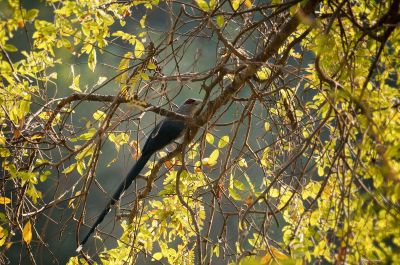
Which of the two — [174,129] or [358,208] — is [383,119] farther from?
[174,129]

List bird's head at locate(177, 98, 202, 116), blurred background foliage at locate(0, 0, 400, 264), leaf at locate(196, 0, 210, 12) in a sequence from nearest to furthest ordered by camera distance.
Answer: blurred background foliage at locate(0, 0, 400, 264)
leaf at locate(196, 0, 210, 12)
bird's head at locate(177, 98, 202, 116)

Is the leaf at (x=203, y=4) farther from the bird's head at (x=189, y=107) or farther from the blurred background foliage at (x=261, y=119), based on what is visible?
the bird's head at (x=189, y=107)

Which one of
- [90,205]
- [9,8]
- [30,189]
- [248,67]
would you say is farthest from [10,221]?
[90,205]

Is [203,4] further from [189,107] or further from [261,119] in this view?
[189,107]

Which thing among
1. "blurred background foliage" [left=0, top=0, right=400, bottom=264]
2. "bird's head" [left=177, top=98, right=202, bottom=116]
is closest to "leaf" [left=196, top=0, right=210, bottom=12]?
"blurred background foliage" [left=0, top=0, right=400, bottom=264]

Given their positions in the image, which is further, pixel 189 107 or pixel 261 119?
pixel 189 107

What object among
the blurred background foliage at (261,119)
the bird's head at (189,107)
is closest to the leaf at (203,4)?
the blurred background foliage at (261,119)

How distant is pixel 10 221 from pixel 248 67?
3.80ft

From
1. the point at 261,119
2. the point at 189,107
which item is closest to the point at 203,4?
the point at 261,119

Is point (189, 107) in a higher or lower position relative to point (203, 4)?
higher

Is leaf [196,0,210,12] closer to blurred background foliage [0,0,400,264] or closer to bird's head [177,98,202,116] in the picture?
blurred background foliage [0,0,400,264]

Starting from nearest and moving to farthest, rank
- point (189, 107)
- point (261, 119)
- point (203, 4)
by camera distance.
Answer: point (203, 4) < point (261, 119) < point (189, 107)

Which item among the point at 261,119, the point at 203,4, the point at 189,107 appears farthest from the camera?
the point at 189,107

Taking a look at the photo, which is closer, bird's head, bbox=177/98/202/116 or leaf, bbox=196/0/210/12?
leaf, bbox=196/0/210/12
